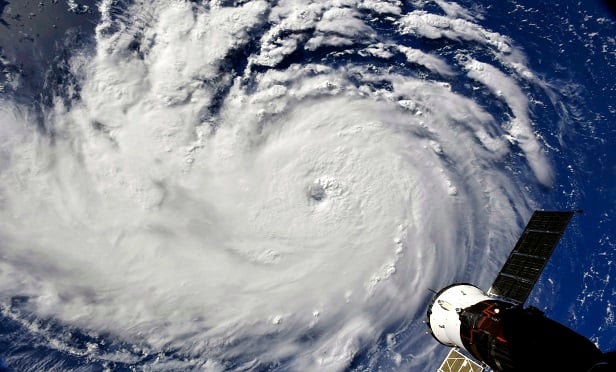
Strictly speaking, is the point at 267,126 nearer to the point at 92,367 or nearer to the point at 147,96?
the point at 147,96

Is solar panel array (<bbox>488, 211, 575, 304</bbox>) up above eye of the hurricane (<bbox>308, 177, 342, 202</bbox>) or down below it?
above

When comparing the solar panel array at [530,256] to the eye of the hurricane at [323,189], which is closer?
the solar panel array at [530,256]

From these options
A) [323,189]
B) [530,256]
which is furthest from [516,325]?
[323,189]

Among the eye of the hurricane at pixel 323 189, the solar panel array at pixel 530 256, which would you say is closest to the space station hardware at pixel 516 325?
the solar panel array at pixel 530 256

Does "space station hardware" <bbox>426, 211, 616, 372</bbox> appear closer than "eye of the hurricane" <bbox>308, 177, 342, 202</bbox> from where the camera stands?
Yes

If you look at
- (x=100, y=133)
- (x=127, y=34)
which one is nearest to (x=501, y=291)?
(x=100, y=133)

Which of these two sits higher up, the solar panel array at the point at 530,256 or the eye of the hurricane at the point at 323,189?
the solar panel array at the point at 530,256

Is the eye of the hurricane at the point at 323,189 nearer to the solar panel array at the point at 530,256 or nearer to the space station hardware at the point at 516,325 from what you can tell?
the space station hardware at the point at 516,325

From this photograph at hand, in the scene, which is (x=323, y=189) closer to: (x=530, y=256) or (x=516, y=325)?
(x=530, y=256)

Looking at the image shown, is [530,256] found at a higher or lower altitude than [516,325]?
lower

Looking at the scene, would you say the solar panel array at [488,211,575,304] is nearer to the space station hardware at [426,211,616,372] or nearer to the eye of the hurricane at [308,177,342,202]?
the space station hardware at [426,211,616,372]

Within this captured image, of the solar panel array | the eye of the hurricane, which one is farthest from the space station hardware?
the eye of the hurricane
